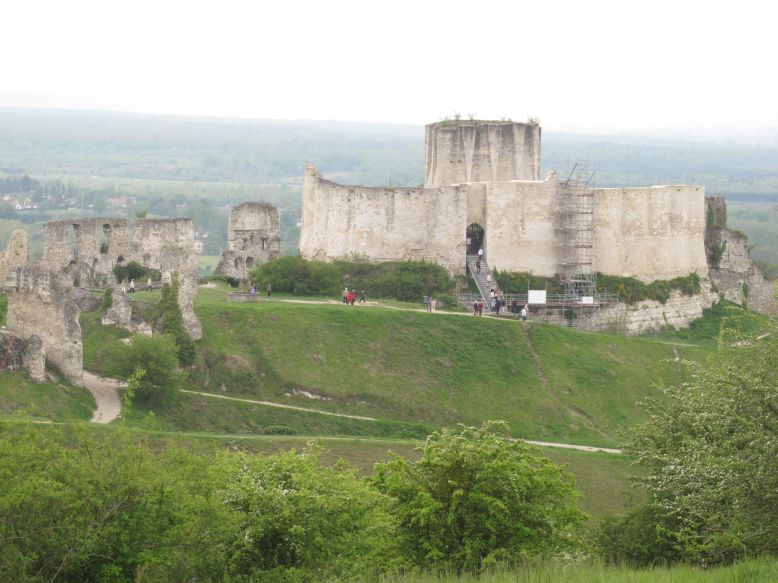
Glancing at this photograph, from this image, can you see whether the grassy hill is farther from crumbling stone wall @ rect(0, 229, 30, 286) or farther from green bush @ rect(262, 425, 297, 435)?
crumbling stone wall @ rect(0, 229, 30, 286)

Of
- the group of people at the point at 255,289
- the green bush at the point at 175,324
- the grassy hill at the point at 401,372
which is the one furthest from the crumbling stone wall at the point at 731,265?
the green bush at the point at 175,324

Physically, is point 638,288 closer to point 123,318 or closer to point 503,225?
point 503,225

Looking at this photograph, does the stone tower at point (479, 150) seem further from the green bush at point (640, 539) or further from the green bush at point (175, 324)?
the green bush at point (640, 539)

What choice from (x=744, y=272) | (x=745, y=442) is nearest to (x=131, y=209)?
(x=744, y=272)

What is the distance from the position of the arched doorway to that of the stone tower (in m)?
4.10

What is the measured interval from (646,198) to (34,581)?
146 ft

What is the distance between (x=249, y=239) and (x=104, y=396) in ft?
74.3

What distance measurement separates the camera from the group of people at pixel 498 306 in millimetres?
57431

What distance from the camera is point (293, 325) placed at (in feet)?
Result: 172

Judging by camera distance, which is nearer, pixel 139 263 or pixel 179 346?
pixel 179 346

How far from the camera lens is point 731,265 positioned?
69.5 metres

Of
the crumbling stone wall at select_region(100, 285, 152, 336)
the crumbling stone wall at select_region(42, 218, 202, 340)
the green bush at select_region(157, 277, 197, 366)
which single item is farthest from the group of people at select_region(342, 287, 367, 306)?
the crumbling stone wall at select_region(100, 285, 152, 336)

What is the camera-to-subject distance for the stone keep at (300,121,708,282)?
62531 millimetres

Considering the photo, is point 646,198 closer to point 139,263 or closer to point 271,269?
point 271,269
